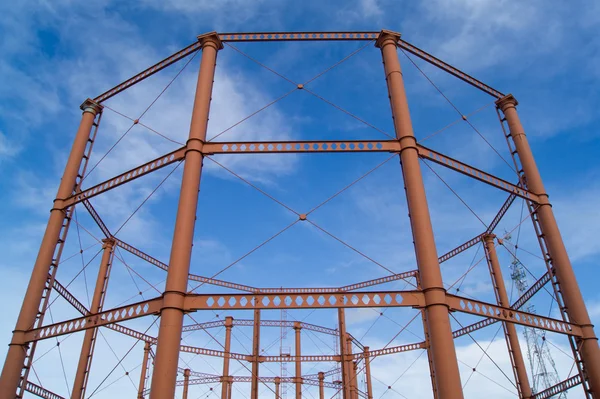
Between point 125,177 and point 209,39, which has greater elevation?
point 209,39

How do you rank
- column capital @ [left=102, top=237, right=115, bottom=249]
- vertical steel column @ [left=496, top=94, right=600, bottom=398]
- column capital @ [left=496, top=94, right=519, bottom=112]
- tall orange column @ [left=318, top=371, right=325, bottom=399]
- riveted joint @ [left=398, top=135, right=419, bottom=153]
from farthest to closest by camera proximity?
1. tall orange column @ [left=318, top=371, right=325, bottom=399]
2. column capital @ [left=102, top=237, right=115, bottom=249]
3. column capital @ [left=496, top=94, right=519, bottom=112]
4. vertical steel column @ [left=496, top=94, right=600, bottom=398]
5. riveted joint @ [left=398, top=135, right=419, bottom=153]

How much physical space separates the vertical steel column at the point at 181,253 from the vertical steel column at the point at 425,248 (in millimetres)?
5145

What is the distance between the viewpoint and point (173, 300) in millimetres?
9852

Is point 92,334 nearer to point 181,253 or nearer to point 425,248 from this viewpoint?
point 181,253

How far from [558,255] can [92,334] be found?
52.1 ft

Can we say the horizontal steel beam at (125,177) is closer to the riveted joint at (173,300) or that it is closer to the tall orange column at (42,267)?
the tall orange column at (42,267)

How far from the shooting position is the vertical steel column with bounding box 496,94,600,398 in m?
12.0

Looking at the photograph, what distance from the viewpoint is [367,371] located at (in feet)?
98.3

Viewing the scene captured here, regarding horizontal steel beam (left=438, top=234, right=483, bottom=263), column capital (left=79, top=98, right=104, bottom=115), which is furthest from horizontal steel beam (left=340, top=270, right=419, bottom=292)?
column capital (left=79, top=98, right=104, bottom=115)

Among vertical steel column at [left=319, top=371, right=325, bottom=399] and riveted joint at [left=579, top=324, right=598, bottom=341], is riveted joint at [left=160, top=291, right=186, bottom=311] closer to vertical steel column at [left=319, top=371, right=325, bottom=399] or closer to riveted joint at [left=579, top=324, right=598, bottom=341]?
riveted joint at [left=579, top=324, right=598, bottom=341]

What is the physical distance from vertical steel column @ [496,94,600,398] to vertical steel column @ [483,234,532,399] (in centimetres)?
479

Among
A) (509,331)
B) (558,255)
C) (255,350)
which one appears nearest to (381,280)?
(509,331)

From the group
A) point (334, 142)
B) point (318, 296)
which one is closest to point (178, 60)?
point (334, 142)

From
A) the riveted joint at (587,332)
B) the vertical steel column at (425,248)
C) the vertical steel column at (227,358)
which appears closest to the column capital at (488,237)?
the riveted joint at (587,332)
